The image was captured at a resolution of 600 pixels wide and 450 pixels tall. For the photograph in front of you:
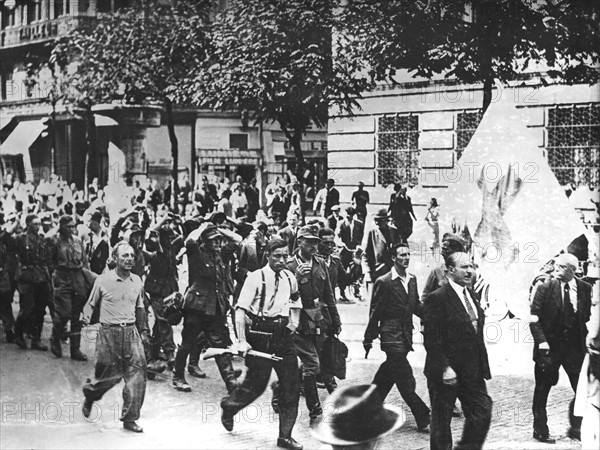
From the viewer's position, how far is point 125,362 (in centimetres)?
682

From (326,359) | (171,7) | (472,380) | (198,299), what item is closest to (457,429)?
(472,380)

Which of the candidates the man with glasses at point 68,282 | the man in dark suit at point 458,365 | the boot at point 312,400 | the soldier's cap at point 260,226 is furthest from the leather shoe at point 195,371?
the man in dark suit at point 458,365

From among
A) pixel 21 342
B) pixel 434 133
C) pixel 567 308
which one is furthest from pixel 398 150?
pixel 21 342

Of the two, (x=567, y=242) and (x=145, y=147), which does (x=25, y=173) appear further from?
(x=567, y=242)

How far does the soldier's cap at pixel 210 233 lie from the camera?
680 cm

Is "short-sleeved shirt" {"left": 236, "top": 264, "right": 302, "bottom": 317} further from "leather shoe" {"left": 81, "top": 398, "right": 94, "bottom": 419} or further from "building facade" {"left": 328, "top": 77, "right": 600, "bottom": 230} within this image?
"leather shoe" {"left": 81, "top": 398, "right": 94, "bottom": 419}

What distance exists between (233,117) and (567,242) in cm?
262

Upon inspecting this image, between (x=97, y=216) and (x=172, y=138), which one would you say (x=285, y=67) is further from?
(x=97, y=216)

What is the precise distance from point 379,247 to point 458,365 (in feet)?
3.40

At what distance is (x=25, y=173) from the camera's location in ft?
24.2

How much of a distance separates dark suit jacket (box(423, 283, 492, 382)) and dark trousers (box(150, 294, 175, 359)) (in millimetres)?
2017

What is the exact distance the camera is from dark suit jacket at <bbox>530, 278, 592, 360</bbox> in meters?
6.32

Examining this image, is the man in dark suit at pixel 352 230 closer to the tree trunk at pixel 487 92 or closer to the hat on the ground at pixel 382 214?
the hat on the ground at pixel 382 214

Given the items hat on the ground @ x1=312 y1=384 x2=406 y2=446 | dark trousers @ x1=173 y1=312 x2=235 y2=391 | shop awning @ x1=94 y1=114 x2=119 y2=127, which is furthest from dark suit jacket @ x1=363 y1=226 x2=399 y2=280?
shop awning @ x1=94 y1=114 x2=119 y2=127
